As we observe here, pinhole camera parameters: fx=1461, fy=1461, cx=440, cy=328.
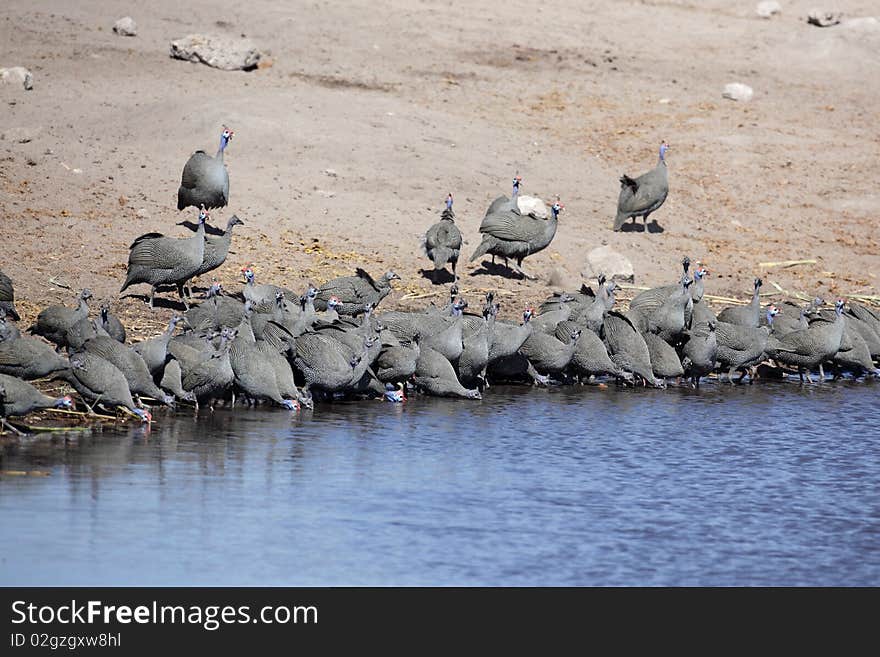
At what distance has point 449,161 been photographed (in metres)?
16.6

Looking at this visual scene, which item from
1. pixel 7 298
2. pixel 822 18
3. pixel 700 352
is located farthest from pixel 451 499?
pixel 822 18

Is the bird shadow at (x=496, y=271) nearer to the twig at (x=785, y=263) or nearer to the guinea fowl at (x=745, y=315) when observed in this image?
the guinea fowl at (x=745, y=315)

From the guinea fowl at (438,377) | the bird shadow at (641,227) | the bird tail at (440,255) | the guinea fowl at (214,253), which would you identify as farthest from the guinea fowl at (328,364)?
the bird shadow at (641,227)

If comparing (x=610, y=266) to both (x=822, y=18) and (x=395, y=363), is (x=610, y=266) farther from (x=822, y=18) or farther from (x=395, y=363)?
(x=822, y=18)

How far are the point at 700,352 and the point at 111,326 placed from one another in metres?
4.66

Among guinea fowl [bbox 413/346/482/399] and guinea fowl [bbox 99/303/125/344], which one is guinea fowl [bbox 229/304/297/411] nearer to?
guinea fowl [bbox 99/303/125/344]

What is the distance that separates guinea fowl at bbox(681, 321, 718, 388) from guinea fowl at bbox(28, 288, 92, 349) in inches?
188

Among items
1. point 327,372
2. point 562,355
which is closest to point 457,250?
point 562,355

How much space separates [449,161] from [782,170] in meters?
4.41

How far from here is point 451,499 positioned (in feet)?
26.3

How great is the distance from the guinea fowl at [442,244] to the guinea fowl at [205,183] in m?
2.00

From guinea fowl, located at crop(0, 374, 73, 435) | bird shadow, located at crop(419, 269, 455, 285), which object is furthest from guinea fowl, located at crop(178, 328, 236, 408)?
bird shadow, located at crop(419, 269, 455, 285)
